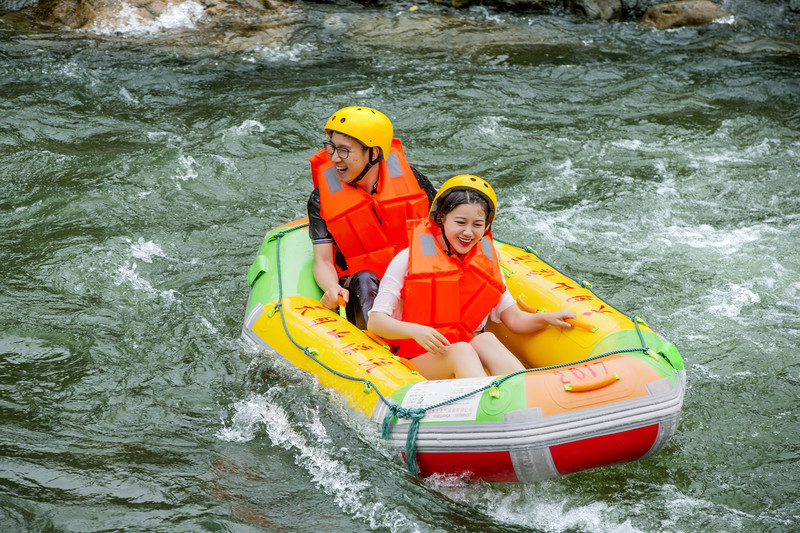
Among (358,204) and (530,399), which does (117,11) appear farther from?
(530,399)

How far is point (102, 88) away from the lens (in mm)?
8383

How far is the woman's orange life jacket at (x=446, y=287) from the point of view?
13.3ft

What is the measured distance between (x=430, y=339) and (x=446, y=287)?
0.33m

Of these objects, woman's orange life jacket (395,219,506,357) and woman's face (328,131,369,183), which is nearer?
woman's orange life jacket (395,219,506,357)

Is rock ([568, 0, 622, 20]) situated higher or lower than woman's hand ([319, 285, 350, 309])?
higher

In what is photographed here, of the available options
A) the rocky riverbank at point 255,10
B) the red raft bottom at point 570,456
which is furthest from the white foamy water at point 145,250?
the rocky riverbank at point 255,10

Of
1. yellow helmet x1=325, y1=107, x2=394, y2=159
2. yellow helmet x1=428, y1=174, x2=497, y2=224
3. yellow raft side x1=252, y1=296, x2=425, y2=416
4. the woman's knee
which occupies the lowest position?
yellow raft side x1=252, y1=296, x2=425, y2=416

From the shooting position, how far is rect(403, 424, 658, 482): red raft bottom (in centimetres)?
348

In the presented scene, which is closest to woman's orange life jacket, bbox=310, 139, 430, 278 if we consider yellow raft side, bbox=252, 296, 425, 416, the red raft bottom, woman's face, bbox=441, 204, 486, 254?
yellow raft side, bbox=252, 296, 425, 416

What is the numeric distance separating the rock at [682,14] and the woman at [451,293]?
7.67 meters

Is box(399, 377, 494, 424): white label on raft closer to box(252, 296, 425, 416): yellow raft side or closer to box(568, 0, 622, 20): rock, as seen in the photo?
box(252, 296, 425, 416): yellow raft side

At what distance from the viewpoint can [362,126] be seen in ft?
14.9

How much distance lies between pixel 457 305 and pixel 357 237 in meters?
0.90

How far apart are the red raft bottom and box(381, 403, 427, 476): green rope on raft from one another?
49 mm
